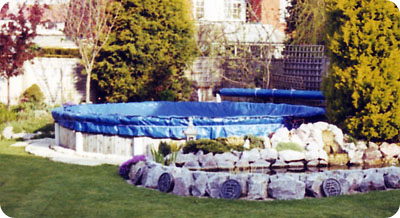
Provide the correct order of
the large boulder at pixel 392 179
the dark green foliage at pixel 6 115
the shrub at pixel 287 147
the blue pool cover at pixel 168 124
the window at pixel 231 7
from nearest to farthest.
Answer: the large boulder at pixel 392 179 → the shrub at pixel 287 147 → the blue pool cover at pixel 168 124 → the dark green foliage at pixel 6 115 → the window at pixel 231 7

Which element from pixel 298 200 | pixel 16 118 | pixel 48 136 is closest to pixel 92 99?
pixel 16 118

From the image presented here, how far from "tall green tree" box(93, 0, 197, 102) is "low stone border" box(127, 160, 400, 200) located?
8.28 m

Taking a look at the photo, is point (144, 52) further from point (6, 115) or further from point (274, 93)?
point (6, 115)

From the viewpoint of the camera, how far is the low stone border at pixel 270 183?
266 inches

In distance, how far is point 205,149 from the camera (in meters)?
8.34

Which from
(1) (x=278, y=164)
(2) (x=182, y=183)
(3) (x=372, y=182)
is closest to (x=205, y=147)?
(1) (x=278, y=164)

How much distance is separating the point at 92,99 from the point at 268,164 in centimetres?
926

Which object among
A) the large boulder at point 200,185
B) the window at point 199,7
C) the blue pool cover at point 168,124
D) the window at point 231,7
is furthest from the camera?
the window at point 199,7

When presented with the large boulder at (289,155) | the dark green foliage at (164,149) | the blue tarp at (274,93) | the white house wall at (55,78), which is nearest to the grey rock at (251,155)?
the large boulder at (289,155)

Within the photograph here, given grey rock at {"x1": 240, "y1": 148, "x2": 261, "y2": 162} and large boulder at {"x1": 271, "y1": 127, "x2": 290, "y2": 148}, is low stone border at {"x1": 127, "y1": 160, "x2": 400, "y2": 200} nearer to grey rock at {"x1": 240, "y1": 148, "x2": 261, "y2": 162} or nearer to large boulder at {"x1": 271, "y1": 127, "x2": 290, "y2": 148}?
grey rock at {"x1": 240, "y1": 148, "x2": 261, "y2": 162}

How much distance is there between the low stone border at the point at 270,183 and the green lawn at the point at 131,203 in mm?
161

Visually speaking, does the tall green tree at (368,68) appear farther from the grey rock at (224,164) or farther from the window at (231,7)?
the window at (231,7)

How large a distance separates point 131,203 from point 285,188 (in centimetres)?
185

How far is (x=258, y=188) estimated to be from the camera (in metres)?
6.77
